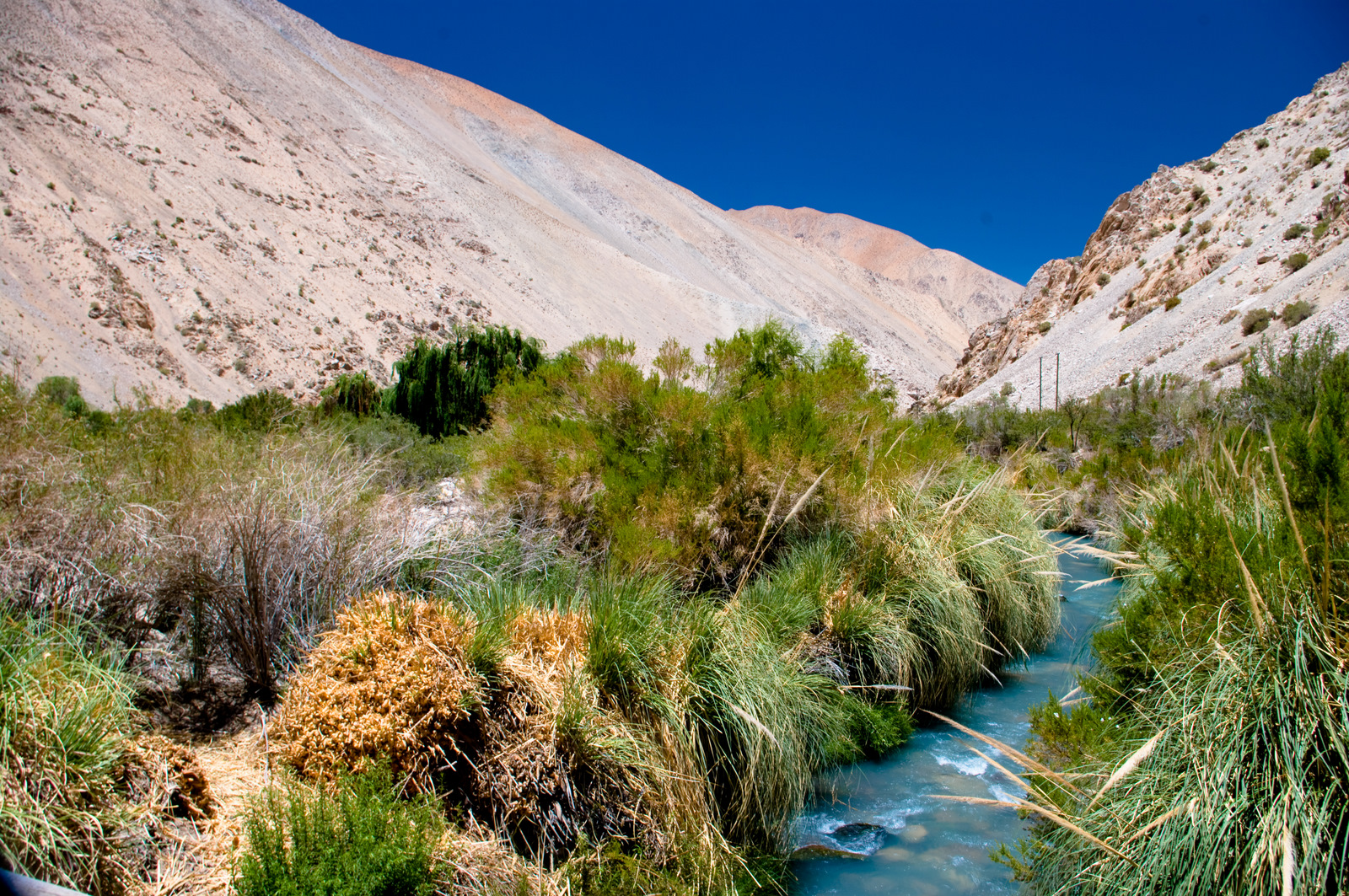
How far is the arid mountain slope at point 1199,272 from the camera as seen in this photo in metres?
26.7

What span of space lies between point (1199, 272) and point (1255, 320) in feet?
31.7

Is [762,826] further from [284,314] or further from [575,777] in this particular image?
[284,314]

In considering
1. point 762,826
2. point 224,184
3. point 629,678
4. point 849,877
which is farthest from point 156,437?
point 224,184

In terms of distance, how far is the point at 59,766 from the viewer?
3.13 m

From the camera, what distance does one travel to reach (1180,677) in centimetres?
360

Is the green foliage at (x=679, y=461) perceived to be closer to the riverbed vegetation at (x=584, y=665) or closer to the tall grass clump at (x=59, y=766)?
the riverbed vegetation at (x=584, y=665)

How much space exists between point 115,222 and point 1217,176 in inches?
2149

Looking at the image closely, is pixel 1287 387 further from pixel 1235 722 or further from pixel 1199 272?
pixel 1199 272

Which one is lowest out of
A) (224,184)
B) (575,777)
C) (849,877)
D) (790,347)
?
(849,877)

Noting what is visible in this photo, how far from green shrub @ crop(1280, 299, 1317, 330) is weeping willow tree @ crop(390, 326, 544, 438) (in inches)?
901

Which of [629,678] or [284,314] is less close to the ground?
[284,314]

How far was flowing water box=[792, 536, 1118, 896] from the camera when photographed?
17.0 ft

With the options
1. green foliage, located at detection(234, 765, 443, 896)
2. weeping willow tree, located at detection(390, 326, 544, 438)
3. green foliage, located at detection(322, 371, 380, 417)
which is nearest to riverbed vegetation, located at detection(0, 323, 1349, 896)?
green foliage, located at detection(234, 765, 443, 896)

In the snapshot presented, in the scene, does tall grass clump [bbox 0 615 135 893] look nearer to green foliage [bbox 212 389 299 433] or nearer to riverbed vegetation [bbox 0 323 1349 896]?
riverbed vegetation [bbox 0 323 1349 896]
